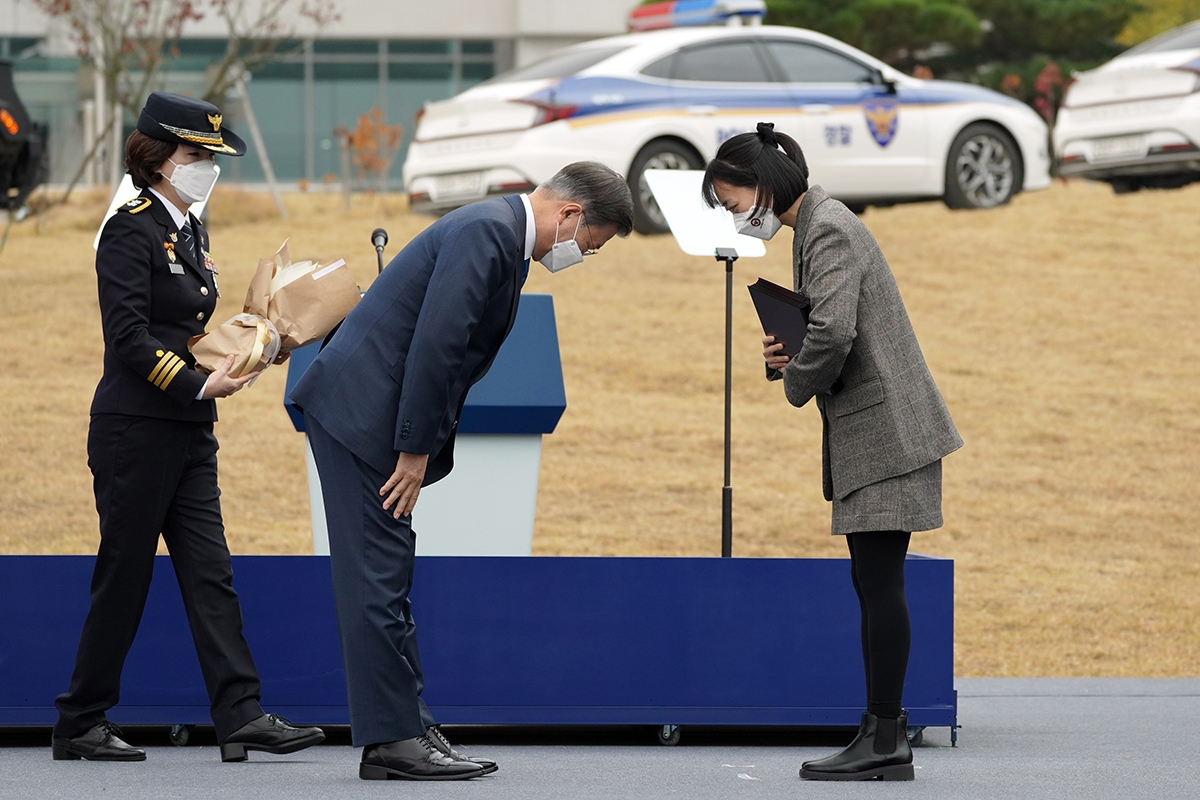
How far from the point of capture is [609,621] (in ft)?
13.4

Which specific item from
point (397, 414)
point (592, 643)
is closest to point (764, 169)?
point (397, 414)

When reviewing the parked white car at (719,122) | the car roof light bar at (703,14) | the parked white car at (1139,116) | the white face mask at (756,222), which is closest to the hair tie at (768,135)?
the white face mask at (756,222)

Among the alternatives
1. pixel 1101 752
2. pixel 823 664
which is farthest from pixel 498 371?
pixel 1101 752

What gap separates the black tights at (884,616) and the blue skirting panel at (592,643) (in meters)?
0.51

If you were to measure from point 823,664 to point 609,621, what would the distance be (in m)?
0.56

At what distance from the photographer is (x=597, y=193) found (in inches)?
136

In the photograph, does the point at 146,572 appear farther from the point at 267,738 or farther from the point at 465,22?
the point at 465,22

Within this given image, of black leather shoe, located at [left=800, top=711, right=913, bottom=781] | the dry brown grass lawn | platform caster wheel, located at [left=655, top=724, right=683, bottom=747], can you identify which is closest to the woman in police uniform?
platform caster wheel, located at [left=655, top=724, right=683, bottom=747]

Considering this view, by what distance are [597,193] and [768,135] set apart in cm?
47

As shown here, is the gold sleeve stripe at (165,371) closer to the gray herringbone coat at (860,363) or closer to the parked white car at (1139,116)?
the gray herringbone coat at (860,363)

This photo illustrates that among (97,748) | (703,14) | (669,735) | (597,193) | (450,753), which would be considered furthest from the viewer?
(703,14)

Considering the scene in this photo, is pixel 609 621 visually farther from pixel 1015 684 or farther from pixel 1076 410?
pixel 1076 410

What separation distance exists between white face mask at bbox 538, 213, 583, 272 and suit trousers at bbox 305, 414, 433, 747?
0.60 metres

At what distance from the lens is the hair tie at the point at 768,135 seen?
365 cm
